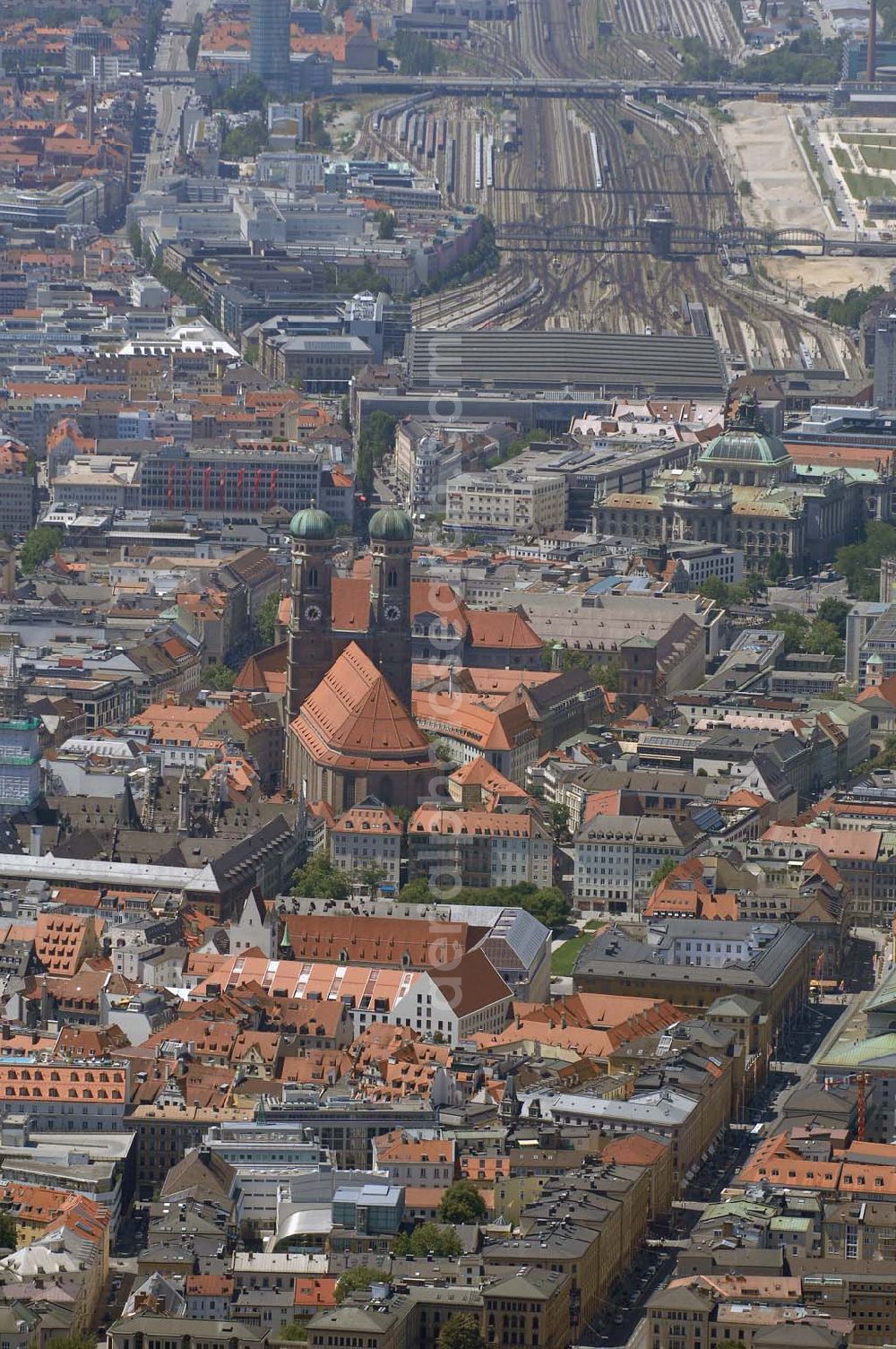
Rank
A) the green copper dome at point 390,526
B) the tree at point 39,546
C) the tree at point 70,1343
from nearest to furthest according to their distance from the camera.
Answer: the tree at point 70,1343
the green copper dome at point 390,526
the tree at point 39,546

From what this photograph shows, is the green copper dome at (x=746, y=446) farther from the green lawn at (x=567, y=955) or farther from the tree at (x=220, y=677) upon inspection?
the green lawn at (x=567, y=955)

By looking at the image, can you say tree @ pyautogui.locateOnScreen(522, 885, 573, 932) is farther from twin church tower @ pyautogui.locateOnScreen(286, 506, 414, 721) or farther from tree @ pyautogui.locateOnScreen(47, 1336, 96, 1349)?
tree @ pyautogui.locateOnScreen(47, 1336, 96, 1349)

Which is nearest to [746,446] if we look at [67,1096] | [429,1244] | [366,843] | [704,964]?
[366,843]

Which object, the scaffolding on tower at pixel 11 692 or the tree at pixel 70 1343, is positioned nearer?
the tree at pixel 70 1343

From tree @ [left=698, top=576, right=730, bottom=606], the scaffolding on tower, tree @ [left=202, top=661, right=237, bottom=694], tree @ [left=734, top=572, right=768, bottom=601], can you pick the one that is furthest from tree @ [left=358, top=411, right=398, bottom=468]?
the scaffolding on tower

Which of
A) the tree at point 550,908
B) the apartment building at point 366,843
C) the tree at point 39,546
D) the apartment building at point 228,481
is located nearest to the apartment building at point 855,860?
the tree at point 550,908

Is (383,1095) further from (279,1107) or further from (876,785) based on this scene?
(876,785)

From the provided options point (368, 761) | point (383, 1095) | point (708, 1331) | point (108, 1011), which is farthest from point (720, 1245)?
point (368, 761)
